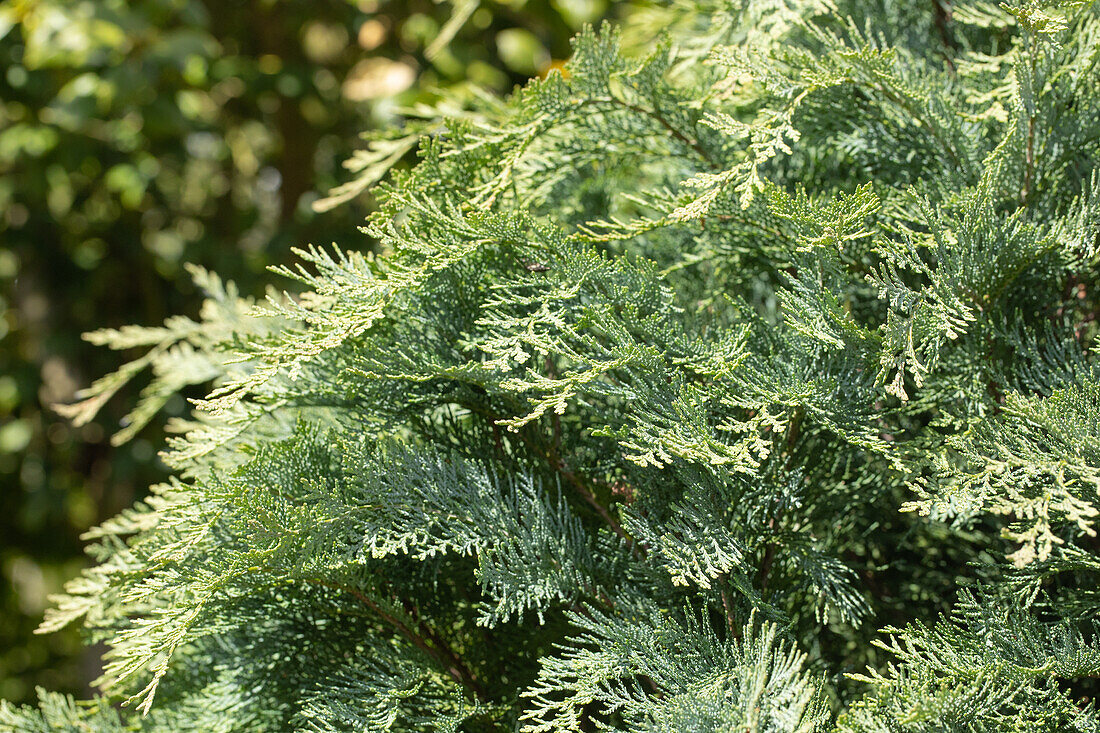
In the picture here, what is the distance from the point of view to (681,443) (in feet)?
1.94

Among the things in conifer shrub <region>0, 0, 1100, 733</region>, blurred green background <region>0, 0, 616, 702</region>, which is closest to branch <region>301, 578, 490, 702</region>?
conifer shrub <region>0, 0, 1100, 733</region>

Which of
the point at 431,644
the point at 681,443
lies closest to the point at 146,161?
the point at 431,644

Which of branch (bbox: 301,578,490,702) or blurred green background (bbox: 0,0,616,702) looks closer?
branch (bbox: 301,578,490,702)

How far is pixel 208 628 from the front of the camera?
69 centimetres

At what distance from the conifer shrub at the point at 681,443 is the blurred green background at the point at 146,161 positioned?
3.20 ft

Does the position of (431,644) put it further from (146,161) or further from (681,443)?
(146,161)

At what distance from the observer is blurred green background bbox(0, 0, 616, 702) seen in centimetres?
174

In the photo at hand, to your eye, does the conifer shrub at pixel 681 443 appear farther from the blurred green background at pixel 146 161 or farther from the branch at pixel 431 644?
the blurred green background at pixel 146 161

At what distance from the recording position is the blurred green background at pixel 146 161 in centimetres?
174

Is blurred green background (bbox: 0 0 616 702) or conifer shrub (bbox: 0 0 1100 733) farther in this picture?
blurred green background (bbox: 0 0 616 702)

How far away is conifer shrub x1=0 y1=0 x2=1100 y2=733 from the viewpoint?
24.0 inches

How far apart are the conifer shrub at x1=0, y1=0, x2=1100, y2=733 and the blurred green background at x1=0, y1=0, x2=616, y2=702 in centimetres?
98

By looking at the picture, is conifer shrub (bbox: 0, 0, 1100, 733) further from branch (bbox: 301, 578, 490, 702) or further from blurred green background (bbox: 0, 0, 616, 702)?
blurred green background (bbox: 0, 0, 616, 702)

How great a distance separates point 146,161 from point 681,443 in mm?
1835
